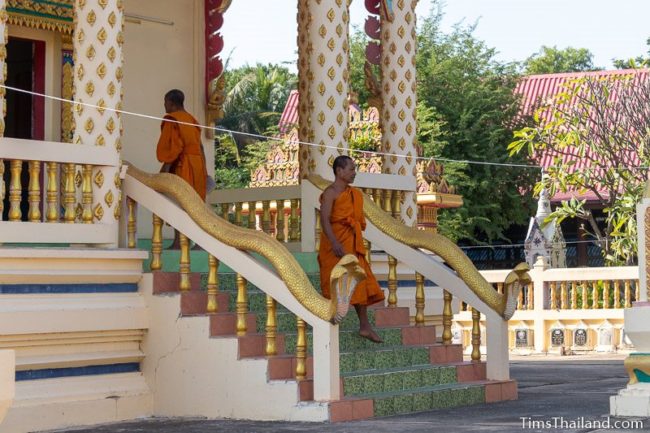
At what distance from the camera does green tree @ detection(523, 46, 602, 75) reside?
5735 cm

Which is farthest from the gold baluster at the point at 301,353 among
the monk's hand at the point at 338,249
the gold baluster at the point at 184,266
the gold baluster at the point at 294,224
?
the gold baluster at the point at 294,224

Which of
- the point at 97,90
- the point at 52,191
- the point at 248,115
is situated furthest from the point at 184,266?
the point at 248,115

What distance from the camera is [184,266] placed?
10.7 meters

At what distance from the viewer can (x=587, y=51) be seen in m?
60.2

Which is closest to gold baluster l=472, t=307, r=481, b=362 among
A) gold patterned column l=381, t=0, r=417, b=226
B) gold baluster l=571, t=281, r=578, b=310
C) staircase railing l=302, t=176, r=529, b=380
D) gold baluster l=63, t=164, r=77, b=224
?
staircase railing l=302, t=176, r=529, b=380

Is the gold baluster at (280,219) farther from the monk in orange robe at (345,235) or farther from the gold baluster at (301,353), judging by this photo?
the gold baluster at (301,353)

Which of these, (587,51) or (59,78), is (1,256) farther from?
(587,51)

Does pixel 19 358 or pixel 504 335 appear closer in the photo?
pixel 19 358

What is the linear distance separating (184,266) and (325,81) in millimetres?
3001

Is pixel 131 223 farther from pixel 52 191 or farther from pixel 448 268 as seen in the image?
pixel 448 268

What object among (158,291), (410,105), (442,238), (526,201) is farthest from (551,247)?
(158,291)

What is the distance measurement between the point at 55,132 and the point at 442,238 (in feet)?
13.2

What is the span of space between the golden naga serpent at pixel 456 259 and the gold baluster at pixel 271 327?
233cm

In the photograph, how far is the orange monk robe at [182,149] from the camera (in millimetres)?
11703
